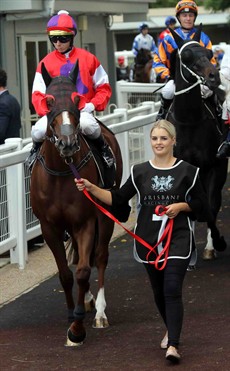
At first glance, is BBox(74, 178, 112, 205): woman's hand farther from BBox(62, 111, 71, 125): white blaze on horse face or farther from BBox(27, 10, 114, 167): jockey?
BBox(27, 10, 114, 167): jockey

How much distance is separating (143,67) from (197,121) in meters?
18.3

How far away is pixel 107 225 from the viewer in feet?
27.4

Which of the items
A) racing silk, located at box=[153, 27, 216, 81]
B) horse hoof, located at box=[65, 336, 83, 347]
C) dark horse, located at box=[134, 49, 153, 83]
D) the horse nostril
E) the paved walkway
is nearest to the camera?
horse hoof, located at box=[65, 336, 83, 347]

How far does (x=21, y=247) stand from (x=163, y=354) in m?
3.81

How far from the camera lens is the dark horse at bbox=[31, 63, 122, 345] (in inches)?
283

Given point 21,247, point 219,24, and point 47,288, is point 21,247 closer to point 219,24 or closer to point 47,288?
point 47,288

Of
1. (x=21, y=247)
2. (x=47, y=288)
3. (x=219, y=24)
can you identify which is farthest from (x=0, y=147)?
(x=219, y=24)

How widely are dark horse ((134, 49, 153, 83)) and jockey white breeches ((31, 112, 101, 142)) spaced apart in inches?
783

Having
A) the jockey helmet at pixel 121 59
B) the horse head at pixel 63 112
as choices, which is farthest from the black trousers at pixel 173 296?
the jockey helmet at pixel 121 59

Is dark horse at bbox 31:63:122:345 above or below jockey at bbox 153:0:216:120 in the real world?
below

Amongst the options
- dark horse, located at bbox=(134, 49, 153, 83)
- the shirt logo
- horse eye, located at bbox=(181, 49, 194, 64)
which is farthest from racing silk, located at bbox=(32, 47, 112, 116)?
dark horse, located at bbox=(134, 49, 153, 83)

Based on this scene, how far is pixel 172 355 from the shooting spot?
21.8ft

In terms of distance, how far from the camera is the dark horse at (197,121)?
9586 millimetres

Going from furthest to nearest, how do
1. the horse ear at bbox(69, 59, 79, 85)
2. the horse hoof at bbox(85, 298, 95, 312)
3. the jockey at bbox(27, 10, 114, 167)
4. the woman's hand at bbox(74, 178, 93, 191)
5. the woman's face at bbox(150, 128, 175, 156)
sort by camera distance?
the horse hoof at bbox(85, 298, 95, 312)
the jockey at bbox(27, 10, 114, 167)
the horse ear at bbox(69, 59, 79, 85)
the woman's hand at bbox(74, 178, 93, 191)
the woman's face at bbox(150, 128, 175, 156)
